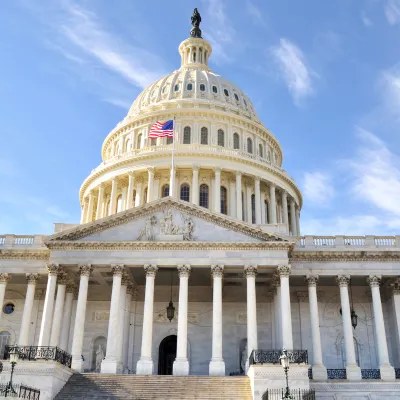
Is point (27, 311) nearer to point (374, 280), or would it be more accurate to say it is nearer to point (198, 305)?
point (198, 305)

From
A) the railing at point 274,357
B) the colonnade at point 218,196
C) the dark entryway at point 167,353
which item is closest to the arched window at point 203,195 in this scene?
the colonnade at point 218,196

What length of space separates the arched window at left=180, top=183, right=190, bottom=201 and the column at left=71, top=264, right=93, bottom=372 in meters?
21.7

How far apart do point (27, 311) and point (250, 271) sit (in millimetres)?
17171

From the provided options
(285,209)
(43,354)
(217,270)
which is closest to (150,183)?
(285,209)

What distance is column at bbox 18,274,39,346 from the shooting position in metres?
41.6

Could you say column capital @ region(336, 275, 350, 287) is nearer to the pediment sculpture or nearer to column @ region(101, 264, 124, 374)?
the pediment sculpture

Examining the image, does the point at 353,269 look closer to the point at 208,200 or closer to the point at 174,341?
the point at 174,341

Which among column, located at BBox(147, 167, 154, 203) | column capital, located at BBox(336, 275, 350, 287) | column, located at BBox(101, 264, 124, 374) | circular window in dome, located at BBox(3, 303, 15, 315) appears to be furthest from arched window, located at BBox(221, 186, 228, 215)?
circular window in dome, located at BBox(3, 303, 15, 315)

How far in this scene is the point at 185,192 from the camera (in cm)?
6144

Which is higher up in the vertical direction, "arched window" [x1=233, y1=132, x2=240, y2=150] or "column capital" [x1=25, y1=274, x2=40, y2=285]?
"arched window" [x1=233, y1=132, x2=240, y2=150]

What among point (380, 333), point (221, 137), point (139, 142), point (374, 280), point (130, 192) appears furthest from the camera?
point (139, 142)

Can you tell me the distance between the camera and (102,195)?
64.4m

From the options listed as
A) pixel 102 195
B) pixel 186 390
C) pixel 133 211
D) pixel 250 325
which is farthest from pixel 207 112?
pixel 186 390

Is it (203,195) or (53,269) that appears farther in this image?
(203,195)
